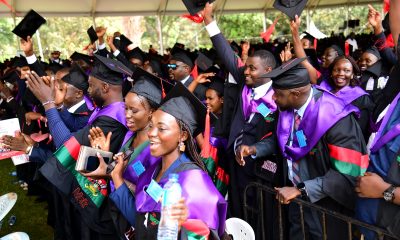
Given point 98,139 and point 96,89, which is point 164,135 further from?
point 96,89

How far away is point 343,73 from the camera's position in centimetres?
411

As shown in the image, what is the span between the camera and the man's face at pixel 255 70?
11.5ft

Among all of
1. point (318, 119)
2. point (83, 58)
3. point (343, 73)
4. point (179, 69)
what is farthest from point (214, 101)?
point (83, 58)

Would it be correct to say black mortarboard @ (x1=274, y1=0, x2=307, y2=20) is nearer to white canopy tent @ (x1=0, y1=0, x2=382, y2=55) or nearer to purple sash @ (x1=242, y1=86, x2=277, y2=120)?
purple sash @ (x1=242, y1=86, x2=277, y2=120)

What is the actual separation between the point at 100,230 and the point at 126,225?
488 mm

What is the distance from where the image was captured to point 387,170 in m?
2.03

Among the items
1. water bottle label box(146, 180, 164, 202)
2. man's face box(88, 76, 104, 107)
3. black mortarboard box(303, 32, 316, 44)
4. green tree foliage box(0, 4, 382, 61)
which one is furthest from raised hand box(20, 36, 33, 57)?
green tree foliage box(0, 4, 382, 61)

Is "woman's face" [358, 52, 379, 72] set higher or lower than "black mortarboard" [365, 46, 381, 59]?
lower

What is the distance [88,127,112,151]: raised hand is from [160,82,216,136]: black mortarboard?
0.51 meters

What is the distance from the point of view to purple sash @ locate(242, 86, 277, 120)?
3387mm

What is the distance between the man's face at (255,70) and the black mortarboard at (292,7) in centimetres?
48

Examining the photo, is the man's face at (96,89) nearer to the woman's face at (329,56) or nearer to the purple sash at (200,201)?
the purple sash at (200,201)

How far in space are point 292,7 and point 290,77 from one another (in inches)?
48.1

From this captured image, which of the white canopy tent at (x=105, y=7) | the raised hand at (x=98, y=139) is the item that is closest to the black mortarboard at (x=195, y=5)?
the raised hand at (x=98, y=139)
